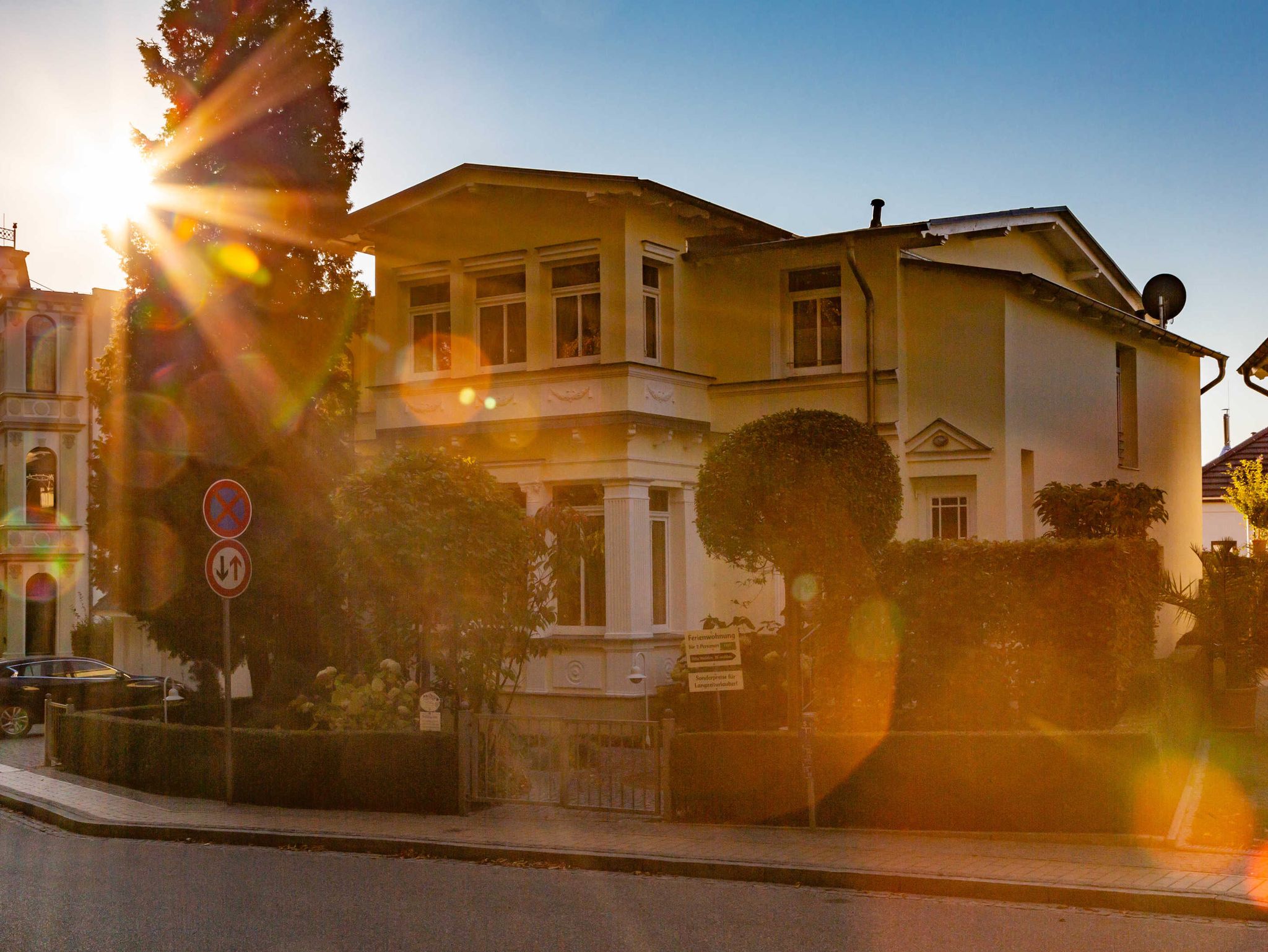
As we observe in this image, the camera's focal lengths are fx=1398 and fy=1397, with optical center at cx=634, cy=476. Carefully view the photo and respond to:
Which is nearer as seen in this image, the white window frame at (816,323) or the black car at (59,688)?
the white window frame at (816,323)

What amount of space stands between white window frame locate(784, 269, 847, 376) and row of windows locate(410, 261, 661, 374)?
6.46 feet

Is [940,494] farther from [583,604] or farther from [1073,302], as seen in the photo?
[583,604]

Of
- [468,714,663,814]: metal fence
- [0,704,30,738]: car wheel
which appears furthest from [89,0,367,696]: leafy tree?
[0,704,30,738]: car wheel

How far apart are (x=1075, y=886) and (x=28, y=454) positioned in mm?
40078

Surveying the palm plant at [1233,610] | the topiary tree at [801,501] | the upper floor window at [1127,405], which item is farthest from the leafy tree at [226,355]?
the upper floor window at [1127,405]

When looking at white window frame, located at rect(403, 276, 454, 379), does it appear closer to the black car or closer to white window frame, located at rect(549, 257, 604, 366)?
white window frame, located at rect(549, 257, 604, 366)

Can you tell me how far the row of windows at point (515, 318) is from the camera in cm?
2023

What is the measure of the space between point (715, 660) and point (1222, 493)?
28.9 meters

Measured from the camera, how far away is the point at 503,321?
2119 cm

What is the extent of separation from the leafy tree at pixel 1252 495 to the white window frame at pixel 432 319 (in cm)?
1457

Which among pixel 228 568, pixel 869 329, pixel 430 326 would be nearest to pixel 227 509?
pixel 228 568

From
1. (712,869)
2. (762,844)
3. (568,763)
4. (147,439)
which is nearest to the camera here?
(712,869)

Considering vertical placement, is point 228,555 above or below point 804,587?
above

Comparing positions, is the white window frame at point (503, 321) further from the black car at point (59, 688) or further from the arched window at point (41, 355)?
the arched window at point (41, 355)
